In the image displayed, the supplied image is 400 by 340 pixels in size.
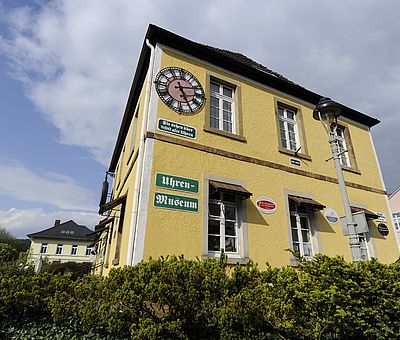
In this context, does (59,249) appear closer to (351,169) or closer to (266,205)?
(266,205)

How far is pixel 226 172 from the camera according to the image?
23.0 ft

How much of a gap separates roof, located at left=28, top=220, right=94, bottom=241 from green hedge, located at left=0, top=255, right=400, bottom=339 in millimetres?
43034

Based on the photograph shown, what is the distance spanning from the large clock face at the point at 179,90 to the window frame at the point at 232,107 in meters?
0.35

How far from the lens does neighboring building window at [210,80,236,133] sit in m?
7.78

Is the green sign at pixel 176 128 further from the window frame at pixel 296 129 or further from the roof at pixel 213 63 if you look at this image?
the window frame at pixel 296 129

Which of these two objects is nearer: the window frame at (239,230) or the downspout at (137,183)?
the downspout at (137,183)

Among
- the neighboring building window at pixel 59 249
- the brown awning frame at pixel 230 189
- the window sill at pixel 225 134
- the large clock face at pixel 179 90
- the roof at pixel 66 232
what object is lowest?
the brown awning frame at pixel 230 189

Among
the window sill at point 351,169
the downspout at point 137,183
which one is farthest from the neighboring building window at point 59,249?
the window sill at point 351,169

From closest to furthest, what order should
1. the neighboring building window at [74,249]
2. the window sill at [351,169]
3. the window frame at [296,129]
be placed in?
the window frame at [296,129]
the window sill at [351,169]
the neighboring building window at [74,249]

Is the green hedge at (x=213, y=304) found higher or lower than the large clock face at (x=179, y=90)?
lower

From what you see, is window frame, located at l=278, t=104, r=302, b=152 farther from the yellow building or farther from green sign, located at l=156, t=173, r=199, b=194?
green sign, located at l=156, t=173, r=199, b=194

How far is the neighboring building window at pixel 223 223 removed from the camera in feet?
20.8

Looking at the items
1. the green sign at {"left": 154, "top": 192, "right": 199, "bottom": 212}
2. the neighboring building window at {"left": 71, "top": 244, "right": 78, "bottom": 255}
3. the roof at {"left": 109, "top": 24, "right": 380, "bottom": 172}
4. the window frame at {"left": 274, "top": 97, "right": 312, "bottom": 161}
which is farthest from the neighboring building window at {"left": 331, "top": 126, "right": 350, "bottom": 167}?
the neighboring building window at {"left": 71, "top": 244, "right": 78, "bottom": 255}

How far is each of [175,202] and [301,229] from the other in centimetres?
426
